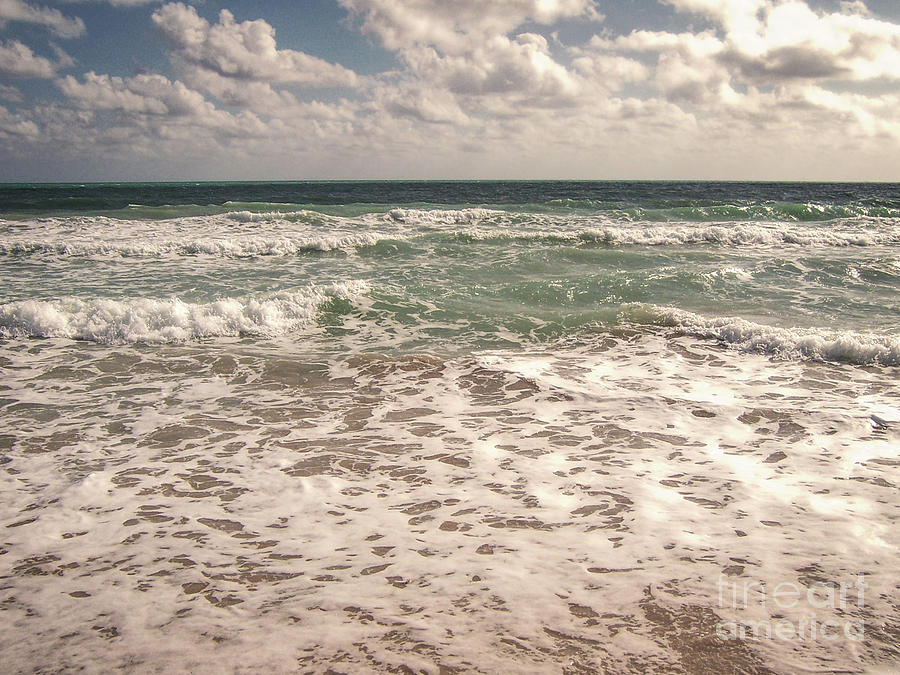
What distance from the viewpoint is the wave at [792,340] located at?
6.50m

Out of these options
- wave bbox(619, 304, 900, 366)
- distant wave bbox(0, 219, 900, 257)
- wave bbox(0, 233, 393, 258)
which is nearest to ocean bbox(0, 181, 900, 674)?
wave bbox(619, 304, 900, 366)

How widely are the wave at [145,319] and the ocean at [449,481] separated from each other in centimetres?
5

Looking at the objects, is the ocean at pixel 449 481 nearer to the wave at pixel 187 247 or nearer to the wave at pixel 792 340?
the wave at pixel 792 340

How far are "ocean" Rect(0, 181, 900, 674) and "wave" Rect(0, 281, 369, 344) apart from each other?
5 centimetres

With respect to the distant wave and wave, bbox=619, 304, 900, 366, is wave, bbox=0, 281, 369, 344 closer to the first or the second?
wave, bbox=619, 304, 900, 366

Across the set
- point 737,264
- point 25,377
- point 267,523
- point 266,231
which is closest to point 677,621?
point 267,523

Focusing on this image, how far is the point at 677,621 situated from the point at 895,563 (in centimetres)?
141

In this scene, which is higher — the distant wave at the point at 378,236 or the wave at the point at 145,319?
the distant wave at the point at 378,236

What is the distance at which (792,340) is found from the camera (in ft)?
22.7

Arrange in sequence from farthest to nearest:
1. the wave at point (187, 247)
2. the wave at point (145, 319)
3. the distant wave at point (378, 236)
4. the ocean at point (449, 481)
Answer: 1. the distant wave at point (378, 236)
2. the wave at point (187, 247)
3. the wave at point (145, 319)
4. the ocean at point (449, 481)

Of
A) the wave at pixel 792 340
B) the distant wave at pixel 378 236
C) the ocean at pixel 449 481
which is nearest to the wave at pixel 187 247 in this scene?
the distant wave at pixel 378 236

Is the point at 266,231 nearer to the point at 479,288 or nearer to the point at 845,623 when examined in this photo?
the point at 479,288

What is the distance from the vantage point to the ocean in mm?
2381

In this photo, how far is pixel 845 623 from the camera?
8.01 feet
